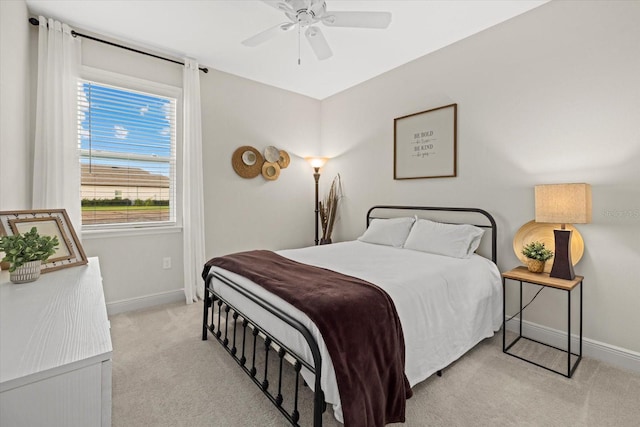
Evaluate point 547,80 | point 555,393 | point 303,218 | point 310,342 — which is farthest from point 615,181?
point 303,218

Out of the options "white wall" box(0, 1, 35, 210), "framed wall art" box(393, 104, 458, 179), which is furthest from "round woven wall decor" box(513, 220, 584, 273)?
"white wall" box(0, 1, 35, 210)

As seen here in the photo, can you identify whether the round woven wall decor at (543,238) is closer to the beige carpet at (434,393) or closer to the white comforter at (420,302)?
the white comforter at (420,302)

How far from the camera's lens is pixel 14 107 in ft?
7.38

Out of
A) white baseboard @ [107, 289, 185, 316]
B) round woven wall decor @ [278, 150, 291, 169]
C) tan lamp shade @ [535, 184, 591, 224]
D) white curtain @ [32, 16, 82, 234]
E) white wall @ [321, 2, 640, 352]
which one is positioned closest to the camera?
tan lamp shade @ [535, 184, 591, 224]

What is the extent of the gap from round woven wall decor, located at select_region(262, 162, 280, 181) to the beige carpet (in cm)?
234

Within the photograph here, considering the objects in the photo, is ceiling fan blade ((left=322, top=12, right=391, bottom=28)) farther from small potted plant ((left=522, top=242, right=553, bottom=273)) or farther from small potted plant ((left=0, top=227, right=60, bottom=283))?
small potted plant ((left=0, top=227, right=60, bottom=283))

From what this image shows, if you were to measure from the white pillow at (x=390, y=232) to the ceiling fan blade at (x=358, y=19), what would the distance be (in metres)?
1.92

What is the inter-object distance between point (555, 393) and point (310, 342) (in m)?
1.64

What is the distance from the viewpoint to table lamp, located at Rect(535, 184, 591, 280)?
80.4 inches

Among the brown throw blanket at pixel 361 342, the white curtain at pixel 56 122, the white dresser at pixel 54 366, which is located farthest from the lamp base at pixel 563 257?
the white curtain at pixel 56 122

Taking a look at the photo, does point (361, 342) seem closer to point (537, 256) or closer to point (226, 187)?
point (537, 256)

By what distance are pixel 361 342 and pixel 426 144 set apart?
2.54 m

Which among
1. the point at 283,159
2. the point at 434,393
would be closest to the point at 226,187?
the point at 283,159

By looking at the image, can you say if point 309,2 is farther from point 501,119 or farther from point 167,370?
point 167,370
